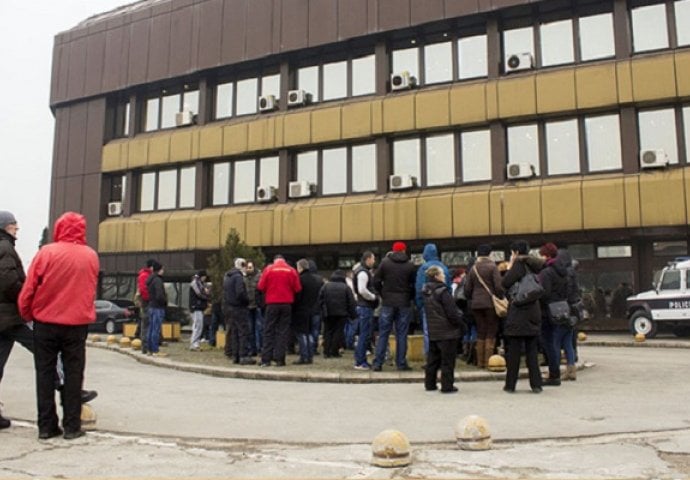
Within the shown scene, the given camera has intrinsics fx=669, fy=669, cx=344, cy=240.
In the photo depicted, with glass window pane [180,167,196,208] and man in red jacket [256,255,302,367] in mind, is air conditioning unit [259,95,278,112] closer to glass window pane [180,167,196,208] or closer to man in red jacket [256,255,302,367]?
glass window pane [180,167,196,208]

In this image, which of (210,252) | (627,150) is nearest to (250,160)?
(210,252)

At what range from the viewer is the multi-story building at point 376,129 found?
20781 mm

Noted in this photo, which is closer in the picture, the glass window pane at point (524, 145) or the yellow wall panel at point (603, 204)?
the yellow wall panel at point (603, 204)

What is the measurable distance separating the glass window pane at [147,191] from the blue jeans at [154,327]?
1714 cm

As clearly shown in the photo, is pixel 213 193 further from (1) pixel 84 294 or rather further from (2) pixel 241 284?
(1) pixel 84 294

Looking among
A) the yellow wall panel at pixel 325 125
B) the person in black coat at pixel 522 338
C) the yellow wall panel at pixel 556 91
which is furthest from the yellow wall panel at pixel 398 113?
the person in black coat at pixel 522 338

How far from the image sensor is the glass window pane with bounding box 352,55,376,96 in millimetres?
25359

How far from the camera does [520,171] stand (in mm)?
21859

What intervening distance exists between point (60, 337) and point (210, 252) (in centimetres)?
2133

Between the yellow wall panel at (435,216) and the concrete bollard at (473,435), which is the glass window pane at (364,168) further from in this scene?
the concrete bollard at (473,435)

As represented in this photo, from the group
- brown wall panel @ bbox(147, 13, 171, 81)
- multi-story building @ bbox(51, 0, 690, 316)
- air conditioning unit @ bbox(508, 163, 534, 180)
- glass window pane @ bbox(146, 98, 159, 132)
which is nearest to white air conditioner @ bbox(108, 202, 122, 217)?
multi-story building @ bbox(51, 0, 690, 316)

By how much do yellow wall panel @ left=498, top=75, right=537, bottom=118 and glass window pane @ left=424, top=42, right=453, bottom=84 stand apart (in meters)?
2.33

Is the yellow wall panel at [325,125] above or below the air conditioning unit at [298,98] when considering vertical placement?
below

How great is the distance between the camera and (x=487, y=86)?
22688 millimetres
